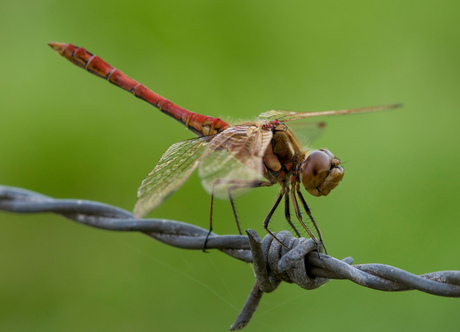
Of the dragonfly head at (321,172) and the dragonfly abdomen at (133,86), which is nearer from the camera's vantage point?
the dragonfly head at (321,172)

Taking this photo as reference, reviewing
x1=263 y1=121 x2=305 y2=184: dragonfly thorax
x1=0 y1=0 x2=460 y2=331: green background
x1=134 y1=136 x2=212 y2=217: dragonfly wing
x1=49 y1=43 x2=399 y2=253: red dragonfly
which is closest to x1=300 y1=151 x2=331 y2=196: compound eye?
x1=49 y1=43 x2=399 y2=253: red dragonfly

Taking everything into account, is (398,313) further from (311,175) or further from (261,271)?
(261,271)

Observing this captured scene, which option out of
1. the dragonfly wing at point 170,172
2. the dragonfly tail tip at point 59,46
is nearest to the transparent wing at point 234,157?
the dragonfly wing at point 170,172

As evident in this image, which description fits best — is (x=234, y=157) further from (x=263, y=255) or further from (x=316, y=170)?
(x=263, y=255)

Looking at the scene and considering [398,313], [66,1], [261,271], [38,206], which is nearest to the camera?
[261,271]

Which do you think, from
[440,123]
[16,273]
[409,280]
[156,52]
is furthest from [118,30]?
[409,280]

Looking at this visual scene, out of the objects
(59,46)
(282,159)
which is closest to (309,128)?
(282,159)

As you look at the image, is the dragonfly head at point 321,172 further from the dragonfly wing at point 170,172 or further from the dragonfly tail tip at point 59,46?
the dragonfly tail tip at point 59,46
